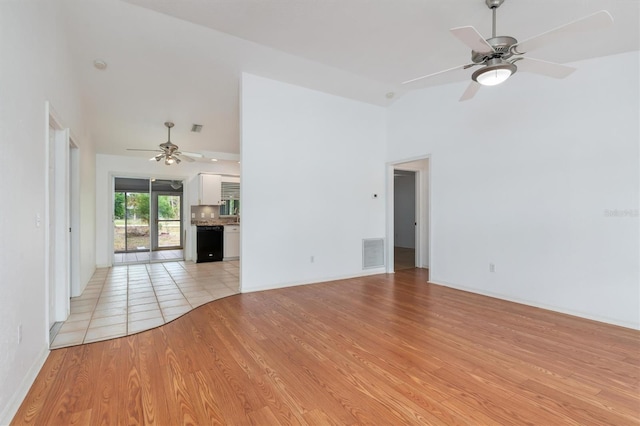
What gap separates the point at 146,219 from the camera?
878 cm

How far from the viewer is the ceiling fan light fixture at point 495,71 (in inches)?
98.1

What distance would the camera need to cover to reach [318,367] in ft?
7.56

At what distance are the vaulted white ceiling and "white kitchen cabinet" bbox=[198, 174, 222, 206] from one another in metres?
2.35

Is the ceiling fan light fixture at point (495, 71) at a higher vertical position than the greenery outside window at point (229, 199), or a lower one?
Result: higher

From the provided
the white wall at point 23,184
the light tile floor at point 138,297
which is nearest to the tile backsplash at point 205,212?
the light tile floor at point 138,297

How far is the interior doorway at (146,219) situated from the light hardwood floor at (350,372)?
552cm

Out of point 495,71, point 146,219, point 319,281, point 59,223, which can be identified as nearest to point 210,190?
point 146,219

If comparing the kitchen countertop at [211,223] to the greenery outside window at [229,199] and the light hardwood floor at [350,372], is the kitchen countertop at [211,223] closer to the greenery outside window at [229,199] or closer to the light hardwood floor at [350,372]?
the greenery outside window at [229,199]

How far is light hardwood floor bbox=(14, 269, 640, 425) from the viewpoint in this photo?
1.77 m

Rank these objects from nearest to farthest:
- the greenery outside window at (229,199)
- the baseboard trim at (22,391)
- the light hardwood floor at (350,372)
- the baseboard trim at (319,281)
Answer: the baseboard trim at (22,391), the light hardwood floor at (350,372), the baseboard trim at (319,281), the greenery outside window at (229,199)

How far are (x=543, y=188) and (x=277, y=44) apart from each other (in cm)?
371

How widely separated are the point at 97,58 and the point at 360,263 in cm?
488

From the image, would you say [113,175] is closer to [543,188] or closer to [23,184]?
[23,184]

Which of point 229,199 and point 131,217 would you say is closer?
point 229,199
